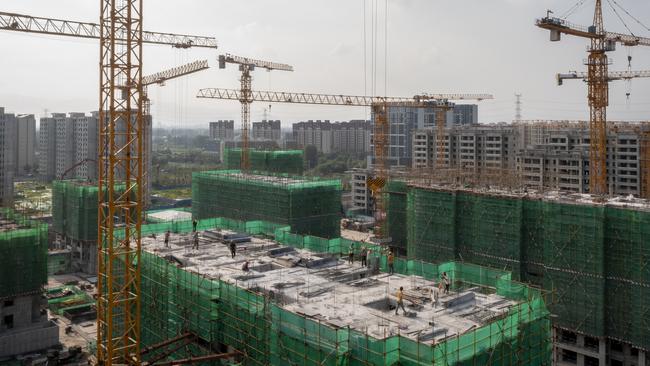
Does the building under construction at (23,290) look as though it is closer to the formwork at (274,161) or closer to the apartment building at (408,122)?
the formwork at (274,161)

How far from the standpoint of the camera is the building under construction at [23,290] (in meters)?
32.5

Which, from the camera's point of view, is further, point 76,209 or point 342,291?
point 76,209

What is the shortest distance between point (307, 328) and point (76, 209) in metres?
39.4

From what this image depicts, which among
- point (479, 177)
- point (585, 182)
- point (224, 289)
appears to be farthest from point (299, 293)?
point (585, 182)

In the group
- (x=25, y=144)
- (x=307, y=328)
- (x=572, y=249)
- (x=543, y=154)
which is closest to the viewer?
(x=307, y=328)

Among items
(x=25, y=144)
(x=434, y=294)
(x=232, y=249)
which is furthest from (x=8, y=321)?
(x=25, y=144)

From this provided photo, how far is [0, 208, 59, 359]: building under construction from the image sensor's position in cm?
3253

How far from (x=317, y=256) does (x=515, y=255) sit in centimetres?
1270

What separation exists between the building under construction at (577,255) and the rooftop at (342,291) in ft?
33.6

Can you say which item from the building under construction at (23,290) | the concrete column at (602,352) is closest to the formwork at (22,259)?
the building under construction at (23,290)

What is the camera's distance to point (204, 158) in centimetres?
15438

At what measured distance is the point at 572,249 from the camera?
96.6 ft

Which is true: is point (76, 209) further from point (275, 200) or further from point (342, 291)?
point (342, 291)

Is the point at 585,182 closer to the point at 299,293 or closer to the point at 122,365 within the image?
the point at 299,293
